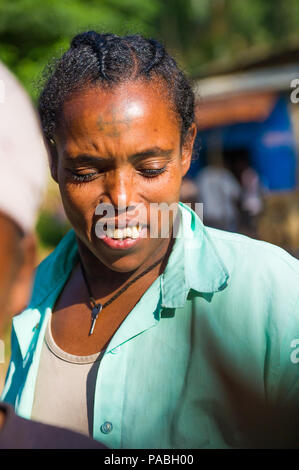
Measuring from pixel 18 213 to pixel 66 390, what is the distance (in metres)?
0.89

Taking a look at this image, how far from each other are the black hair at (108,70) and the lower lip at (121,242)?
376mm

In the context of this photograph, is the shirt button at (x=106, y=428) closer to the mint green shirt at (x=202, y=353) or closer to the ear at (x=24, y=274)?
the mint green shirt at (x=202, y=353)

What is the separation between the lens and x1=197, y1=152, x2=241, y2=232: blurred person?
710 cm

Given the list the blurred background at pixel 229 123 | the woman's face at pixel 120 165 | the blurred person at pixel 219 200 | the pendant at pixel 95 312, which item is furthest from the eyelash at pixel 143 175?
the blurred person at pixel 219 200

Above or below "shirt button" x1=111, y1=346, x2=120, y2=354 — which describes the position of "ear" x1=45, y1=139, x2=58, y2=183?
above

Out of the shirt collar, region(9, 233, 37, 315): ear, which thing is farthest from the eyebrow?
region(9, 233, 37, 315): ear

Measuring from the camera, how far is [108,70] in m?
1.60

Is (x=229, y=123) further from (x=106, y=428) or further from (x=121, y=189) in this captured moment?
(x=106, y=428)

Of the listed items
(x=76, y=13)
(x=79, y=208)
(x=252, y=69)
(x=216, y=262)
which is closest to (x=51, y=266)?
(x=79, y=208)

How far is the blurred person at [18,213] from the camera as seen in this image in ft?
3.03

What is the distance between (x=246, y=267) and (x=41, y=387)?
0.74 m

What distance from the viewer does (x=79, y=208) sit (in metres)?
1.66

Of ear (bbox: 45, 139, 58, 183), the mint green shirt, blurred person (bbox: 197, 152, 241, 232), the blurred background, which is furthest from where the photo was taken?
the blurred background

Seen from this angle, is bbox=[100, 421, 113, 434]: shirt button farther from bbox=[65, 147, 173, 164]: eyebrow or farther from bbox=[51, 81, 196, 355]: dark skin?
bbox=[65, 147, 173, 164]: eyebrow
